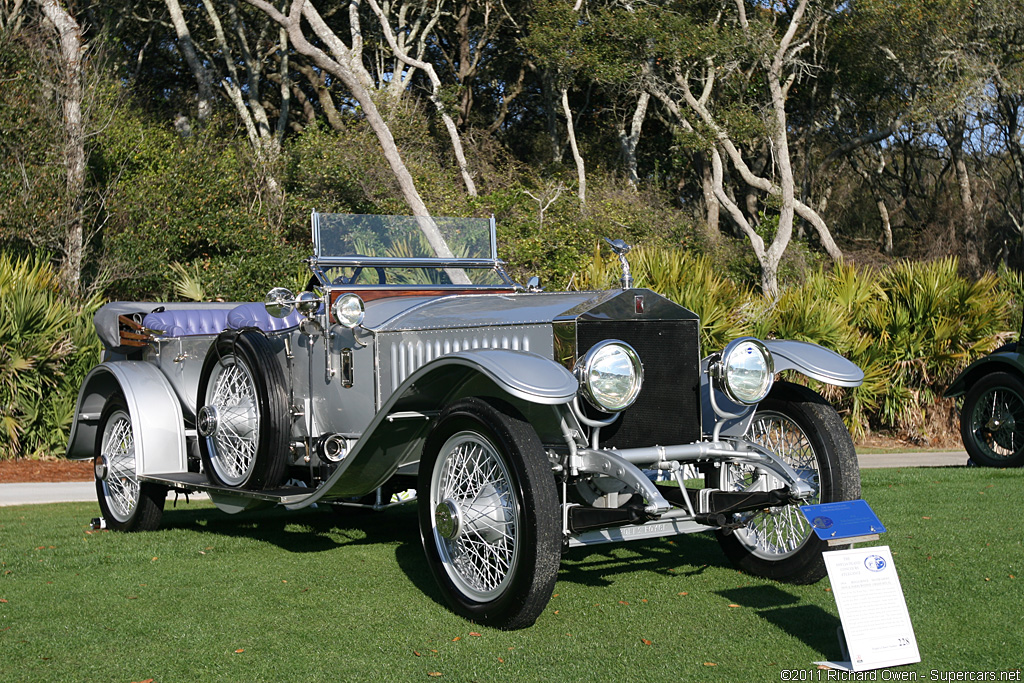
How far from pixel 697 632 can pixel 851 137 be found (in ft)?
80.0

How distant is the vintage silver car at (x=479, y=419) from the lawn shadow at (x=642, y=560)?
31 cm

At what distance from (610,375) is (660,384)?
1.68ft

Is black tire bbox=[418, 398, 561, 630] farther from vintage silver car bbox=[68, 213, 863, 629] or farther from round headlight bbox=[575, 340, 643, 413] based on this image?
round headlight bbox=[575, 340, 643, 413]

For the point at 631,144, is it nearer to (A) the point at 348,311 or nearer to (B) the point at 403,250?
(B) the point at 403,250

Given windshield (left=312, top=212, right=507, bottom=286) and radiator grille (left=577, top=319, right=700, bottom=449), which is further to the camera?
windshield (left=312, top=212, right=507, bottom=286)

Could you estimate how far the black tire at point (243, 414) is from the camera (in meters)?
5.39

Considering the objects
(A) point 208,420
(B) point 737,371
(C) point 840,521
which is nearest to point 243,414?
(A) point 208,420

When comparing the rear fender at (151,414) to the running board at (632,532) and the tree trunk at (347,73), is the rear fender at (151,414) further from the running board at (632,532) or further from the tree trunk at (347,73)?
the tree trunk at (347,73)

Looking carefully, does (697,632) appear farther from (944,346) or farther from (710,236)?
(710,236)

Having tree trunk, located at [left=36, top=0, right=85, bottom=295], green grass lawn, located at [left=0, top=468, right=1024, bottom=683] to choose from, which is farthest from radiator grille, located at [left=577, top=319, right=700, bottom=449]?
tree trunk, located at [left=36, top=0, right=85, bottom=295]

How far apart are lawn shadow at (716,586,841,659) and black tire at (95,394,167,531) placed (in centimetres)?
Result: 364

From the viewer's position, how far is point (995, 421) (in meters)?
9.25

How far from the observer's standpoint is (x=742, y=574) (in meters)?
5.08

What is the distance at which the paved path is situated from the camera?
8117 mm
